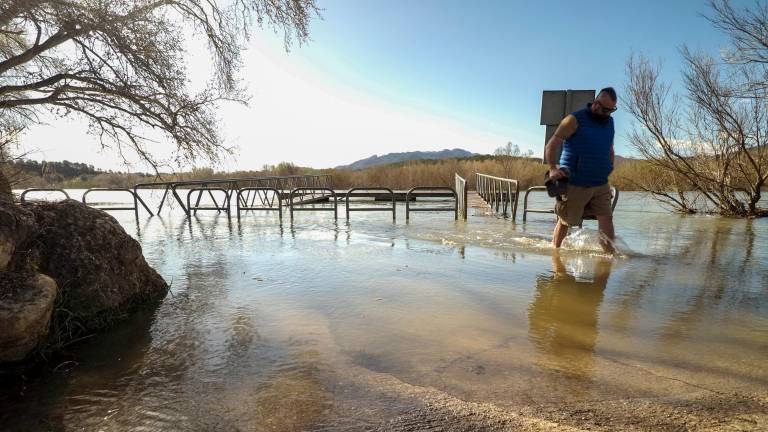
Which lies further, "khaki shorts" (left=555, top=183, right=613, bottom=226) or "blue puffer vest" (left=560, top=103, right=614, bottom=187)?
"khaki shorts" (left=555, top=183, right=613, bottom=226)

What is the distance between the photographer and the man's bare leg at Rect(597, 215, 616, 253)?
5.14m

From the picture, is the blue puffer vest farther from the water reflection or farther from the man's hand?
the water reflection

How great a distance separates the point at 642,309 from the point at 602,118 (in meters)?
2.48

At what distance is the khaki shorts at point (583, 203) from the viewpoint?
490 cm

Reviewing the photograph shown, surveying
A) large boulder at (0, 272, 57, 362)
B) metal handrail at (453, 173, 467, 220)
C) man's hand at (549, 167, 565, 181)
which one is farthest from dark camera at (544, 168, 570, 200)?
metal handrail at (453, 173, 467, 220)

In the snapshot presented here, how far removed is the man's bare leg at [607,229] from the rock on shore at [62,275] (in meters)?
5.25

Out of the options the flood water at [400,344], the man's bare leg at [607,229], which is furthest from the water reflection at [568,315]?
the man's bare leg at [607,229]

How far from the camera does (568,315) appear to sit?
10.00 feet

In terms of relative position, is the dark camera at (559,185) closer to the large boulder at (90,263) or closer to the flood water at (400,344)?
the flood water at (400,344)

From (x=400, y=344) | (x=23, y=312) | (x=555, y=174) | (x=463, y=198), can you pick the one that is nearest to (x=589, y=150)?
(x=555, y=174)

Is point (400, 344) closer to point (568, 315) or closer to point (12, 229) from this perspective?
point (568, 315)

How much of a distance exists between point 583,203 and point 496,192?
8.25 m

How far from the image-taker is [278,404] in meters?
1.90

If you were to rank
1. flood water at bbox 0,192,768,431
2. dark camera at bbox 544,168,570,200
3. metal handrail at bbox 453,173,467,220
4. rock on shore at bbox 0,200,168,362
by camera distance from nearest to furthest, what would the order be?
flood water at bbox 0,192,768,431, rock on shore at bbox 0,200,168,362, dark camera at bbox 544,168,570,200, metal handrail at bbox 453,173,467,220
